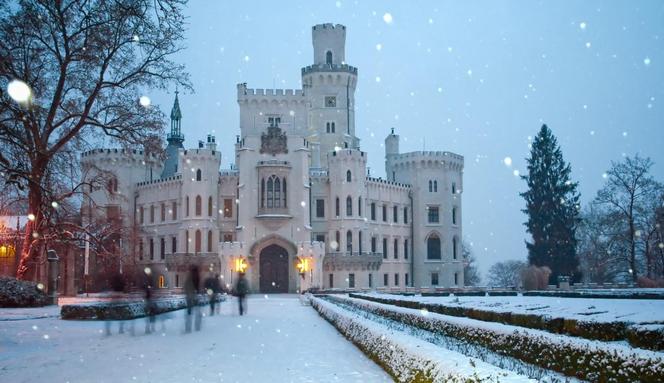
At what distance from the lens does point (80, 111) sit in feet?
77.1

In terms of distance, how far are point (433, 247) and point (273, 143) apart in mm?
19931

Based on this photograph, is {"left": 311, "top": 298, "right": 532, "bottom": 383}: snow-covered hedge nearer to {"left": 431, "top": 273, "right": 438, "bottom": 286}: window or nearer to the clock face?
{"left": 431, "top": 273, "right": 438, "bottom": 286}: window

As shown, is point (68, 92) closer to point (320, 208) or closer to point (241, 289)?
point (241, 289)

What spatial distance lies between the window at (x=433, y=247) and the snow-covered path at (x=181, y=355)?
46.7 m

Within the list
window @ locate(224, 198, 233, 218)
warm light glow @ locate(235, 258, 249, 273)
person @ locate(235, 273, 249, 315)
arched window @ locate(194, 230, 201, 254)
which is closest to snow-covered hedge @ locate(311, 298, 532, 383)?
person @ locate(235, 273, 249, 315)

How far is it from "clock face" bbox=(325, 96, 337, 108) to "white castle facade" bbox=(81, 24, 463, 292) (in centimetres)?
12

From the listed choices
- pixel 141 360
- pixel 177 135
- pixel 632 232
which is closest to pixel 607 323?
pixel 141 360

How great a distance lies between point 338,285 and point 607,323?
4587cm

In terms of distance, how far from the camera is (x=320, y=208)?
59094 millimetres

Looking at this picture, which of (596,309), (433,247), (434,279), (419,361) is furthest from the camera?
(433,247)

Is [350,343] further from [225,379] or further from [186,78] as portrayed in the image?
[186,78]

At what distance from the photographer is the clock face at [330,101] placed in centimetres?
6600

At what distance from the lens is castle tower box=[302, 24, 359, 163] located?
6544cm

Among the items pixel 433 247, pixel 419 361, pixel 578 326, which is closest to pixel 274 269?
pixel 433 247
